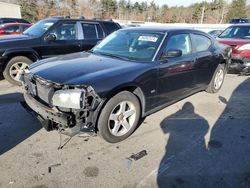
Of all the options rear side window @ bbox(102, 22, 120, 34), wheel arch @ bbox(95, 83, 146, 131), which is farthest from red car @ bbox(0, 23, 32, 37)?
wheel arch @ bbox(95, 83, 146, 131)

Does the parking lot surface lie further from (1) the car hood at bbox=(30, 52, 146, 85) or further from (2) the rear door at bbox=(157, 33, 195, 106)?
(1) the car hood at bbox=(30, 52, 146, 85)

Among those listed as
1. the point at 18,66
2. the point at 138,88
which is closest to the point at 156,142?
the point at 138,88

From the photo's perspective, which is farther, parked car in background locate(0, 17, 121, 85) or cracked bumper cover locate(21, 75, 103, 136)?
parked car in background locate(0, 17, 121, 85)

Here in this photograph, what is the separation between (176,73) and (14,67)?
4.30m

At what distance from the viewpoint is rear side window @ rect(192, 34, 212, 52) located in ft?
15.9

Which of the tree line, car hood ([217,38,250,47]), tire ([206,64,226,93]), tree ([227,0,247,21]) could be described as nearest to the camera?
Result: tire ([206,64,226,93])

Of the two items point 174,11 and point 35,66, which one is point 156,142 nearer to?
point 35,66

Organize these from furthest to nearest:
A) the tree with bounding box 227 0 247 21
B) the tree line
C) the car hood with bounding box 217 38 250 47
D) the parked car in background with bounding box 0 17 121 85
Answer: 1. the tree with bounding box 227 0 247 21
2. the tree line
3. the car hood with bounding box 217 38 250 47
4. the parked car in background with bounding box 0 17 121 85

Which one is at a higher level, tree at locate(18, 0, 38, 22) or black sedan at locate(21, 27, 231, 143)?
tree at locate(18, 0, 38, 22)

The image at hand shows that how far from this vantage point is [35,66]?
3820 millimetres

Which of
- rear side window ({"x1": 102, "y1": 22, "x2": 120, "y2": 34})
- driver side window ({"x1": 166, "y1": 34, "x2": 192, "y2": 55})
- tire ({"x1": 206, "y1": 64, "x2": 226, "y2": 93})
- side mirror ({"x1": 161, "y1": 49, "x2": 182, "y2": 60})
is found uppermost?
rear side window ({"x1": 102, "y1": 22, "x2": 120, "y2": 34})

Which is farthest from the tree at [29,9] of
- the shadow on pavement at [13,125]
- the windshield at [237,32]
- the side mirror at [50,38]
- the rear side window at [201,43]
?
the rear side window at [201,43]

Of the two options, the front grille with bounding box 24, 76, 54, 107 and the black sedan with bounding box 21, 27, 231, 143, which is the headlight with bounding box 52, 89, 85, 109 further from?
the front grille with bounding box 24, 76, 54, 107

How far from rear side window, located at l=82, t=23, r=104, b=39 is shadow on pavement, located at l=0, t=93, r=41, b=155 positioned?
307cm
